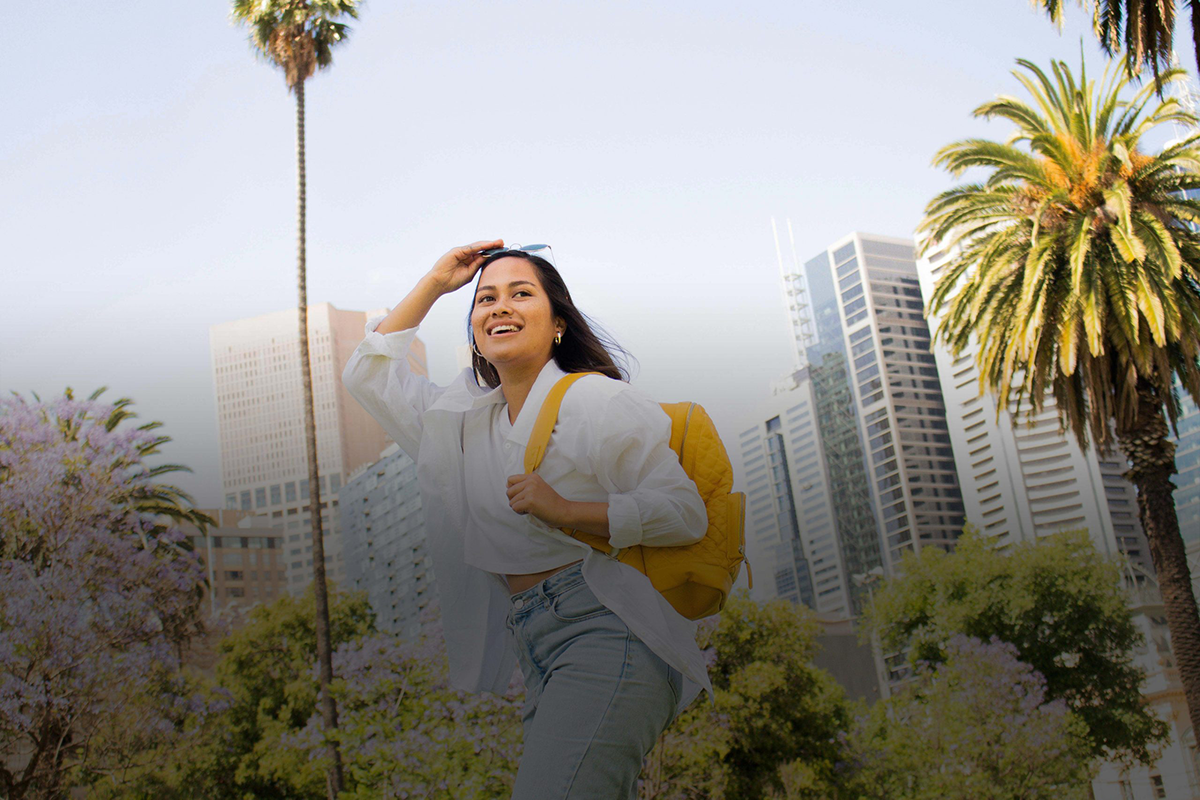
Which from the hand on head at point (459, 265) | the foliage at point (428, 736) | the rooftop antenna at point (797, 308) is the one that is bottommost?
the foliage at point (428, 736)

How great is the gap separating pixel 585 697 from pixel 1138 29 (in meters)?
12.2

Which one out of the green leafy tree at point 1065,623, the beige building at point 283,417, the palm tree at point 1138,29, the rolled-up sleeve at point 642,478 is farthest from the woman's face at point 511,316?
the beige building at point 283,417

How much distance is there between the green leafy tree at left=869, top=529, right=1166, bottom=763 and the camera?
24875 millimetres

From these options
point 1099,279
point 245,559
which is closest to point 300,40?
point 1099,279

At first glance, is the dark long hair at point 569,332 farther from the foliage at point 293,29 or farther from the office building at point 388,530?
the office building at point 388,530

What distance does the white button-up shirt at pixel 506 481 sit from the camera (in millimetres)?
1928

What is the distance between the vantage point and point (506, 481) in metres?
2.14

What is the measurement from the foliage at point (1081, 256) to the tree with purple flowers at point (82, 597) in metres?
12.8

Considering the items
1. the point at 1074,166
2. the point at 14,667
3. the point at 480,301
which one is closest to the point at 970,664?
the point at 1074,166

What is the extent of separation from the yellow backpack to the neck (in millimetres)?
158

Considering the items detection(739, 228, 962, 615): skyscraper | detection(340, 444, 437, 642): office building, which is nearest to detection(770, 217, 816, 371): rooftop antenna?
detection(739, 228, 962, 615): skyscraper

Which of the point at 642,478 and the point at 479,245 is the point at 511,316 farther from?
the point at 642,478

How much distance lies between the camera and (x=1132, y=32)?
37.7 ft

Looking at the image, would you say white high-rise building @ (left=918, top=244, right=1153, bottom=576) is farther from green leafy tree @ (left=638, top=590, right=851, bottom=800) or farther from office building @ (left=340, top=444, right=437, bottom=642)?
green leafy tree @ (left=638, top=590, right=851, bottom=800)
